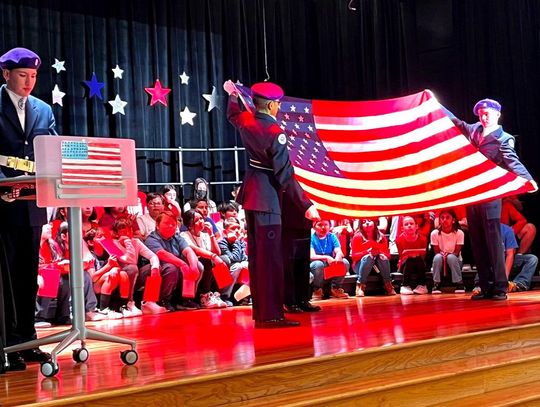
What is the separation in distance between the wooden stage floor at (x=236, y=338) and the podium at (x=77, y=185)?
14cm

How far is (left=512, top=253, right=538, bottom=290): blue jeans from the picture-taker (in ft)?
26.8

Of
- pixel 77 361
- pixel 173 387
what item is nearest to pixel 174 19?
pixel 77 361

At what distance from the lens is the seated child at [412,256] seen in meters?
8.49

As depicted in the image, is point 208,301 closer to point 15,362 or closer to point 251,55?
point 15,362

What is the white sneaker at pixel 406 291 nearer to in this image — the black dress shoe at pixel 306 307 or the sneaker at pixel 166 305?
the black dress shoe at pixel 306 307

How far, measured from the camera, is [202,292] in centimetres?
758

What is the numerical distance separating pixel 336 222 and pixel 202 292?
198 centimetres

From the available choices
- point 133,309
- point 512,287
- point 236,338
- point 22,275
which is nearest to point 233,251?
point 133,309

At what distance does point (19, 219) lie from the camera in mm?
3863

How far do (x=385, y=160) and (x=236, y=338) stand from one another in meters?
2.67

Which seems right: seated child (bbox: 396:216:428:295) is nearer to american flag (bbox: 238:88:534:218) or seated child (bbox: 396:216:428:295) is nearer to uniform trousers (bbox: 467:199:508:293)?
uniform trousers (bbox: 467:199:508:293)

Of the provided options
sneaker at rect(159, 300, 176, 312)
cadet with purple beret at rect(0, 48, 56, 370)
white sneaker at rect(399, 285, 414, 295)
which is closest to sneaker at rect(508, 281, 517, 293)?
white sneaker at rect(399, 285, 414, 295)

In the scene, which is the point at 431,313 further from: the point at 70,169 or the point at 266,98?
the point at 70,169

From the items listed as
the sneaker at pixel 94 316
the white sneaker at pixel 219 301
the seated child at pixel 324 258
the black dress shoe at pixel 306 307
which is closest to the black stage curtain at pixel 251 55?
the seated child at pixel 324 258
